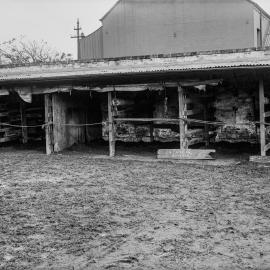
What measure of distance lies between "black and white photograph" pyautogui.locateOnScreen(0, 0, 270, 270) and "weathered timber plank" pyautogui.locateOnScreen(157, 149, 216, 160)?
32 millimetres

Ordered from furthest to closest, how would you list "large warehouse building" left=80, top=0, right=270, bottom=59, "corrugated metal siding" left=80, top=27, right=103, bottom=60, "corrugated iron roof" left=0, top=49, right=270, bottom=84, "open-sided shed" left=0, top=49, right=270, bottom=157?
"corrugated metal siding" left=80, top=27, right=103, bottom=60
"large warehouse building" left=80, top=0, right=270, bottom=59
"corrugated iron roof" left=0, top=49, right=270, bottom=84
"open-sided shed" left=0, top=49, right=270, bottom=157

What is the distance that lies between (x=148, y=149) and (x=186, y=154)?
2.55 m

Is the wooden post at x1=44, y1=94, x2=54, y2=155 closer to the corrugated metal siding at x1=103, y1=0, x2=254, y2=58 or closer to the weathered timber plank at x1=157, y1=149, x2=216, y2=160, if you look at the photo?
the weathered timber plank at x1=157, y1=149, x2=216, y2=160

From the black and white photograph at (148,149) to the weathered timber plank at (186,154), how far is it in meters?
0.03

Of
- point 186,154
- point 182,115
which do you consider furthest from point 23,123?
point 186,154

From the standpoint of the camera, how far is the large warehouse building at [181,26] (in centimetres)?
2471

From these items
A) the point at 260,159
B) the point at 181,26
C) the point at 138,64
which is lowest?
the point at 260,159

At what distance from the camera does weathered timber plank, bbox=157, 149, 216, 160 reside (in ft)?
47.3

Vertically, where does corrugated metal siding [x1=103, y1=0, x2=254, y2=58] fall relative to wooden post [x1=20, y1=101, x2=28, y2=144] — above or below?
above

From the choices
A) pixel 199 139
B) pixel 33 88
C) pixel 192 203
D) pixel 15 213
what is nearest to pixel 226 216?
pixel 192 203

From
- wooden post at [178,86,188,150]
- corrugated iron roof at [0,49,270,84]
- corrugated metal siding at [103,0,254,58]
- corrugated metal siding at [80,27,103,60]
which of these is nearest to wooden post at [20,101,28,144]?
corrugated iron roof at [0,49,270,84]

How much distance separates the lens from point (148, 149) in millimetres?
17000

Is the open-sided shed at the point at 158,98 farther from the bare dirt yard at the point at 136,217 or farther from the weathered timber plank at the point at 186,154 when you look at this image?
the bare dirt yard at the point at 136,217

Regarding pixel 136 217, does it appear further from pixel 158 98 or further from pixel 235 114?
pixel 158 98
